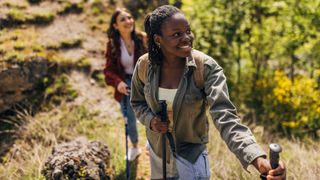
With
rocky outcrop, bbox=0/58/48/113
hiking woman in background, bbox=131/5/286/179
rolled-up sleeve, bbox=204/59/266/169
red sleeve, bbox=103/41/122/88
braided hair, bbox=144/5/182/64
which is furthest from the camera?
rocky outcrop, bbox=0/58/48/113

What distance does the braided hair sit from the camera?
292 centimetres

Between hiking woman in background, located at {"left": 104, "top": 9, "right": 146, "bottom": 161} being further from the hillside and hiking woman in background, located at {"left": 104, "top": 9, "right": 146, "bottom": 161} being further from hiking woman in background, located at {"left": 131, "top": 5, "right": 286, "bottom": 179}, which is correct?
hiking woman in background, located at {"left": 131, "top": 5, "right": 286, "bottom": 179}

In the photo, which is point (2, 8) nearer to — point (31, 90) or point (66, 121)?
point (31, 90)

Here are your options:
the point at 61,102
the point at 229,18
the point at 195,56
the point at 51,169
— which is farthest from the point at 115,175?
the point at 229,18

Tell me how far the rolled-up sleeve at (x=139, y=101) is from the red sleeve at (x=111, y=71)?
1719mm

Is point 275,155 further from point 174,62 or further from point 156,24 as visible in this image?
point 156,24

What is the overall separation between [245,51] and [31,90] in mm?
3772

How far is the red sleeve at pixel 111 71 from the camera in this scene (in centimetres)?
514

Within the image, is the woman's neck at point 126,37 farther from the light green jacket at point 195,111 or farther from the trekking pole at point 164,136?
the trekking pole at point 164,136

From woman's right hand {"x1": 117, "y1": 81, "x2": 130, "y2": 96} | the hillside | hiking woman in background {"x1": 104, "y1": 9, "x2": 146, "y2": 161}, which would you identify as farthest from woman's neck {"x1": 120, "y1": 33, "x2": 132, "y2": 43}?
the hillside

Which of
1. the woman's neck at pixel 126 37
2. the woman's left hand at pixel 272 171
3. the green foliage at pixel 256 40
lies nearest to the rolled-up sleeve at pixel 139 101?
the woman's left hand at pixel 272 171


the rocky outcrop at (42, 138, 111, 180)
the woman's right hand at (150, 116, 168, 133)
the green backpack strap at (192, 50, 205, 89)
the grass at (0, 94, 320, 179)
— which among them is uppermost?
the green backpack strap at (192, 50, 205, 89)

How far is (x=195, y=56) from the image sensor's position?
291 cm

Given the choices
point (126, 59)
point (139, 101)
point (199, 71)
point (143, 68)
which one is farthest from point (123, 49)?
point (199, 71)
